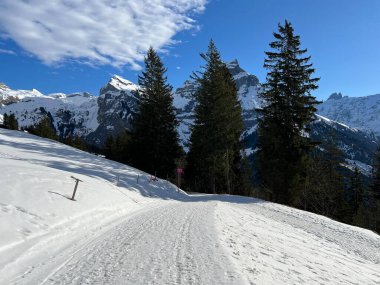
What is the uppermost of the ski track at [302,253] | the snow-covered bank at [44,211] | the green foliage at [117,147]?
the green foliage at [117,147]

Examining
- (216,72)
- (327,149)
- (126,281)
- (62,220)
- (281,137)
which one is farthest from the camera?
(327,149)

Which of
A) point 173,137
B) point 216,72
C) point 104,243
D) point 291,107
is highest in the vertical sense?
point 216,72

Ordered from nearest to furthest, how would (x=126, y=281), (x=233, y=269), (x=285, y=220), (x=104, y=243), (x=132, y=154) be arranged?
(x=126, y=281) < (x=233, y=269) < (x=104, y=243) < (x=285, y=220) < (x=132, y=154)

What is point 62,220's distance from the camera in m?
11.9

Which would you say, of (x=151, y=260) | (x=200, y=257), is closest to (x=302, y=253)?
(x=200, y=257)

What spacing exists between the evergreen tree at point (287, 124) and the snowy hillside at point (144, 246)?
11.5m

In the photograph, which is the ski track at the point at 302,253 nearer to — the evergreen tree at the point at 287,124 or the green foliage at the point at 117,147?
the evergreen tree at the point at 287,124

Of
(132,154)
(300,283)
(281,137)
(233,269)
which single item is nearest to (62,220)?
(233,269)

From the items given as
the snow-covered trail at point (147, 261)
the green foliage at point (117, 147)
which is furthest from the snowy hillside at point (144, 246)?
the green foliage at point (117, 147)

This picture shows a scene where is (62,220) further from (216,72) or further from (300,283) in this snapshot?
(216,72)

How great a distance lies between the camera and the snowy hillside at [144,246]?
7.24 metres

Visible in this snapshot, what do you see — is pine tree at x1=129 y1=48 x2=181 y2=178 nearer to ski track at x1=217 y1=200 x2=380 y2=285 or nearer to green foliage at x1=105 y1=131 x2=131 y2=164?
green foliage at x1=105 y1=131 x2=131 y2=164

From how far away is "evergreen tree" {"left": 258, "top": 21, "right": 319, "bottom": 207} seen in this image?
2938cm

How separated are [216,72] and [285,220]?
77.4 ft
